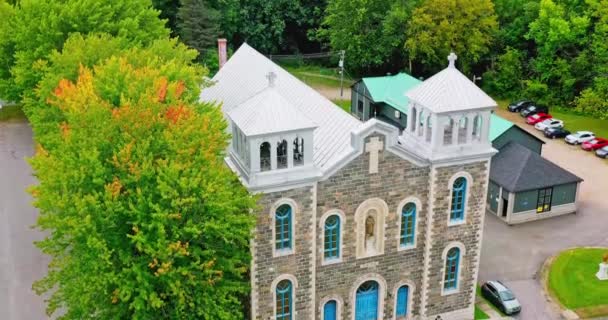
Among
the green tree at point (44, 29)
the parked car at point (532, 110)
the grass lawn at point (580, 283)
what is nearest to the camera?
the grass lawn at point (580, 283)

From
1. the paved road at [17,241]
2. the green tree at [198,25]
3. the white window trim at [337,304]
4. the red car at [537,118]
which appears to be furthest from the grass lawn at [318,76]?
the white window trim at [337,304]

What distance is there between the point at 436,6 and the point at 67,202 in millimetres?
54578

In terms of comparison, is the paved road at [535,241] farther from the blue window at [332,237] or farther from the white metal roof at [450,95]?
the white metal roof at [450,95]

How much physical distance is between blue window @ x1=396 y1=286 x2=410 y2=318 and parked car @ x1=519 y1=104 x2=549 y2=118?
1581 inches

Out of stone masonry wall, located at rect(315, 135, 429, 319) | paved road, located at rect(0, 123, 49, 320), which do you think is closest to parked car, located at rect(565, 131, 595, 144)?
stone masonry wall, located at rect(315, 135, 429, 319)

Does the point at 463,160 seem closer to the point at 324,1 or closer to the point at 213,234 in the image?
the point at 213,234

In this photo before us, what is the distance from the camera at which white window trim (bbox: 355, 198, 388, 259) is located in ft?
114

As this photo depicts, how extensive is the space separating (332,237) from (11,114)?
150ft

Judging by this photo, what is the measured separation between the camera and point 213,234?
3067 cm

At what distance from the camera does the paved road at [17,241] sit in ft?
129

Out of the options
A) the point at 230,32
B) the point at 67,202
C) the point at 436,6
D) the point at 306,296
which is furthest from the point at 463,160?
the point at 230,32

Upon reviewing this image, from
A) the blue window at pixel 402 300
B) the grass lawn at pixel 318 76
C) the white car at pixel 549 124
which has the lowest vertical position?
the blue window at pixel 402 300

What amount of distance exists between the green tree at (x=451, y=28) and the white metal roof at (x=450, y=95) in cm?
4045

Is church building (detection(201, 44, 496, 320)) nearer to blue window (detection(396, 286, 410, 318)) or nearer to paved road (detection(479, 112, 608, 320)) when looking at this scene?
blue window (detection(396, 286, 410, 318))
